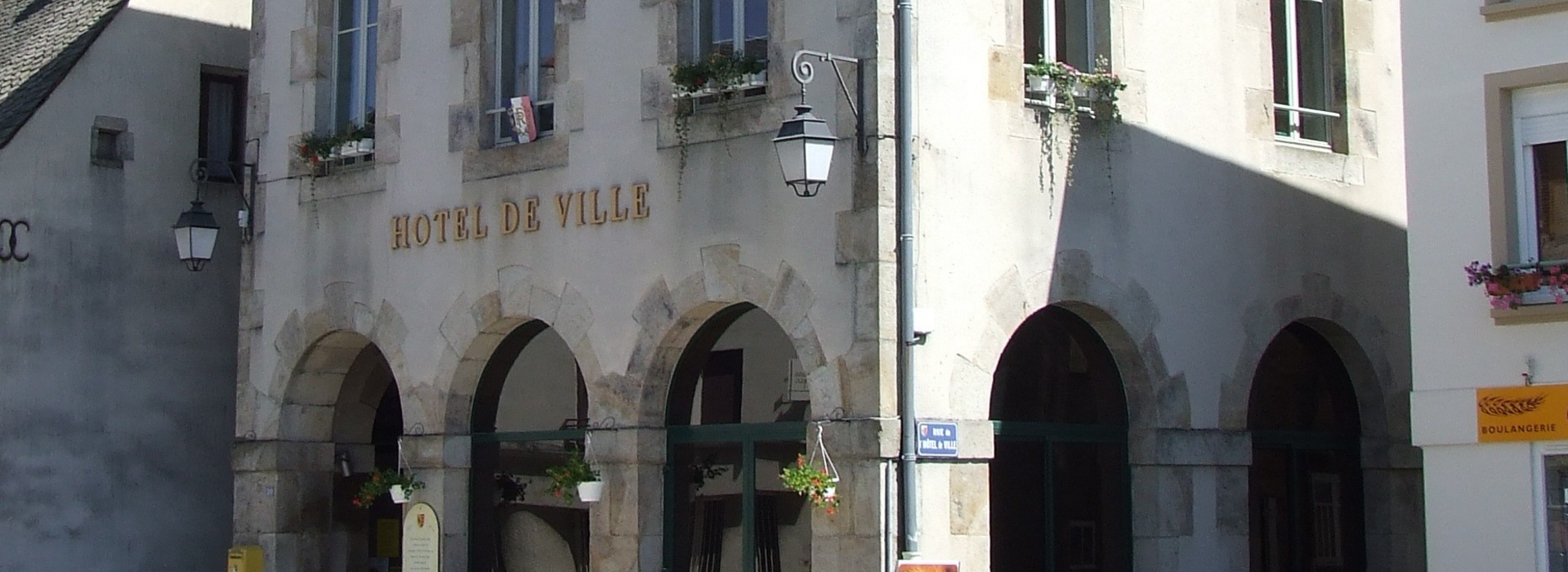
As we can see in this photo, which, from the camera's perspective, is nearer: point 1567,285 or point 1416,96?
point 1567,285

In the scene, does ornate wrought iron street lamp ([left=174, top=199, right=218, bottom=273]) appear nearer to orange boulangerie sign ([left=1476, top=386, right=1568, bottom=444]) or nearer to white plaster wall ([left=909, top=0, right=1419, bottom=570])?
white plaster wall ([left=909, top=0, right=1419, bottom=570])

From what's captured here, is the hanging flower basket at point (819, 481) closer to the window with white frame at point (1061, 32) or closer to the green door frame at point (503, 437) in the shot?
the green door frame at point (503, 437)

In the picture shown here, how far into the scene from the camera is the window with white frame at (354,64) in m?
16.8

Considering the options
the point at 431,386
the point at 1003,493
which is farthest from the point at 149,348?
the point at 1003,493

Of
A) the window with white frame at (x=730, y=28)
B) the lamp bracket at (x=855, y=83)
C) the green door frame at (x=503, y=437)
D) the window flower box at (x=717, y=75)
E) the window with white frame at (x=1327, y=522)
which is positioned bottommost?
the window with white frame at (x=1327, y=522)

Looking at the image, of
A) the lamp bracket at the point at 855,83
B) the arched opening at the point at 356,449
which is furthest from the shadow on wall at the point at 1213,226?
the arched opening at the point at 356,449

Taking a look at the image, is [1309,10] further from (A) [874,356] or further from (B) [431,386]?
(B) [431,386]

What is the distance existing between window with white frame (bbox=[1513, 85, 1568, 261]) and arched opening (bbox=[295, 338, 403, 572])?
8638mm

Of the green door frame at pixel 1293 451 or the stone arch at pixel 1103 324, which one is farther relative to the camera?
the green door frame at pixel 1293 451

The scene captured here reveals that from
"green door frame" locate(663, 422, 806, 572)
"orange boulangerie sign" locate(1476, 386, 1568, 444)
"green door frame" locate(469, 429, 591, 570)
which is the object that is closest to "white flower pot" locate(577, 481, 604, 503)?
"green door frame" locate(663, 422, 806, 572)

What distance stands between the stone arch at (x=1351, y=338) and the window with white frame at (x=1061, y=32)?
221cm

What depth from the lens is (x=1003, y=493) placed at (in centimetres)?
1385

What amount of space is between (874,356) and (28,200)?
845 cm

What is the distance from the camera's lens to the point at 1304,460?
15836 millimetres
